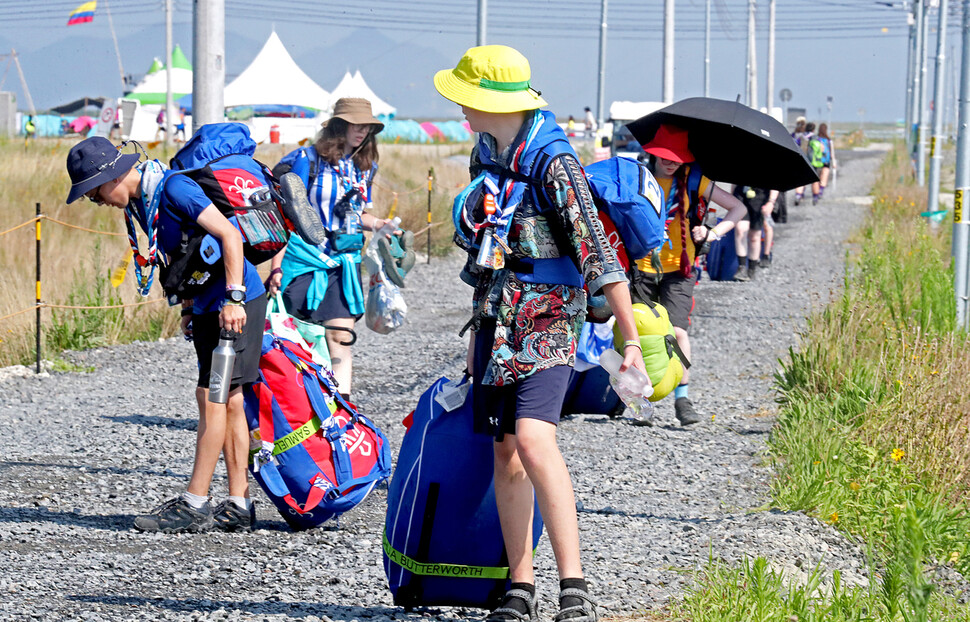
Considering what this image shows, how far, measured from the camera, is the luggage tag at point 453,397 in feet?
13.1

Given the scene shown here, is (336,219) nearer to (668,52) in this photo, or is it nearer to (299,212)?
(299,212)

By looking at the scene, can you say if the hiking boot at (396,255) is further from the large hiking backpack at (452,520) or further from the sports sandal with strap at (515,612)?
the sports sandal with strap at (515,612)

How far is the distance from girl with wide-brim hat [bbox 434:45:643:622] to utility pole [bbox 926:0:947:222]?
45.4ft

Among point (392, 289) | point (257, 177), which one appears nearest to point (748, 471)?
point (392, 289)

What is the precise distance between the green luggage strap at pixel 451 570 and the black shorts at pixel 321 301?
10.4ft

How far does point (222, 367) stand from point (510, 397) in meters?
1.62

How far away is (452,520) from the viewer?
3.99 meters

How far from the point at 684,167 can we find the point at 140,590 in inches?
160

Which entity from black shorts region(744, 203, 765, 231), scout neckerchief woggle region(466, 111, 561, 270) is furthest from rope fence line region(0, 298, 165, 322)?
black shorts region(744, 203, 765, 231)

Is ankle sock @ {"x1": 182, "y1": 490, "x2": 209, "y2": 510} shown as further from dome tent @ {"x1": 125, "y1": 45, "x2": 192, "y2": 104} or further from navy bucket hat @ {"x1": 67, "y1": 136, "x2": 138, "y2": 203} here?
dome tent @ {"x1": 125, "y1": 45, "x2": 192, "y2": 104}

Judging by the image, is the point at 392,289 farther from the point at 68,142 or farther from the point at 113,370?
the point at 68,142

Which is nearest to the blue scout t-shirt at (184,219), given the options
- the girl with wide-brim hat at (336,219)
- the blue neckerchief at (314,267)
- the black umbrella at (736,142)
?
the girl with wide-brim hat at (336,219)

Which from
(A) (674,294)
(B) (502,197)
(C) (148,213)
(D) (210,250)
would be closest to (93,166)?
(C) (148,213)

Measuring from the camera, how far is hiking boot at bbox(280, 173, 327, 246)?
17.8 ft
